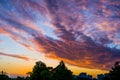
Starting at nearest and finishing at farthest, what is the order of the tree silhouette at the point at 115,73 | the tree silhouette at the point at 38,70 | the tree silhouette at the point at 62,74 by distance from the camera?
the tree silhouette at the point at 115,73, the tree silhouette at the point at 62,74, the tree silhouette at the point at 38,70

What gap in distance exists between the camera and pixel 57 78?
60938mm

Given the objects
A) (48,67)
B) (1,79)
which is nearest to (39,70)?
(48,67)

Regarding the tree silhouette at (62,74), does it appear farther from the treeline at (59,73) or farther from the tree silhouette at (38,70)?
the tree silhouette at (38,70)

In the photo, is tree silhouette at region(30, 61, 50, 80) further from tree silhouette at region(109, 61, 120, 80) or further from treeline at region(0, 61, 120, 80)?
tree silhouette at region(109, 61, 120, 80)

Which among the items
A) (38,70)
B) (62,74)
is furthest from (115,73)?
(38,70)

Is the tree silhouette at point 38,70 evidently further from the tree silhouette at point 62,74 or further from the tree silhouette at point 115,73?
the tree silhouette at point 115,73

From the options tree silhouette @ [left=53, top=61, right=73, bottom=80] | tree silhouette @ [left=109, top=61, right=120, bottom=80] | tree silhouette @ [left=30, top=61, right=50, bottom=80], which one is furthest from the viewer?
tree silhouette @ [left=30, top=61, right=50, bottom=80]

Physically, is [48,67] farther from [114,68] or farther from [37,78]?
[114,68]

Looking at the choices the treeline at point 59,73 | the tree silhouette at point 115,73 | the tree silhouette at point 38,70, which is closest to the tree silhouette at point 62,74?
the treeline at point 59,73

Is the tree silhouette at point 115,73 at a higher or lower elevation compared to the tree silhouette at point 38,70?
lower

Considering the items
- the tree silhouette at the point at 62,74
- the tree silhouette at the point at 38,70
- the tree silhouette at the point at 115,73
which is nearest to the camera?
the tree silhouette at the point at 115,73

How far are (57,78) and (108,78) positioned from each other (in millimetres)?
14564

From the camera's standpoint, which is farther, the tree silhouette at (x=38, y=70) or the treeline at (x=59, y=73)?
the tree silhouette at (x=38, y=70)

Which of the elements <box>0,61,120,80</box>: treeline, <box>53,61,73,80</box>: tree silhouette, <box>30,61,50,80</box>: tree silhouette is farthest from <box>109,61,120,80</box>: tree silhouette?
<box>30,61,50,80</box>: tree silhouette
